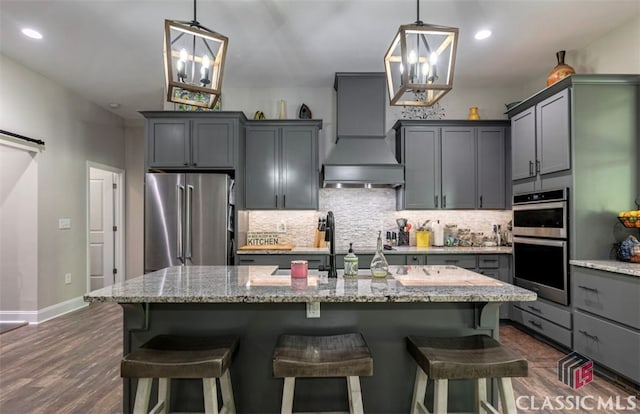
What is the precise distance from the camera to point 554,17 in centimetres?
316

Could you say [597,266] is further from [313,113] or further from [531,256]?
[313,113]

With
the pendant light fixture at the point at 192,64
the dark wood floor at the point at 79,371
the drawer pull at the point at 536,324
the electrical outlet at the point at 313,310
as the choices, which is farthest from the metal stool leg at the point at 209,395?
the drawer pull at the point at 536,324

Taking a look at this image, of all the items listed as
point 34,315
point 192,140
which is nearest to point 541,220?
point 192,140

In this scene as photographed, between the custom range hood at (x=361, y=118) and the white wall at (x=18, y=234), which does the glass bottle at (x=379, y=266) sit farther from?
the white wall at (x=18, y=234)

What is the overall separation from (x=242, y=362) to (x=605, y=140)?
336 cm

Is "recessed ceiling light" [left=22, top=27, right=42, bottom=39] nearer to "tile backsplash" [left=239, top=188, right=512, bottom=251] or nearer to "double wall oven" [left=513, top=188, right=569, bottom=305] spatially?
"tile backsplash" [left=239, top=188, right=512, bottom=251]

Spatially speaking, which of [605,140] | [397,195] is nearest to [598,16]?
[605,140]

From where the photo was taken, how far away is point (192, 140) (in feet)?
13.8

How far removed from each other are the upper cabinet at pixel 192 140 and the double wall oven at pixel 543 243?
317 centimetres

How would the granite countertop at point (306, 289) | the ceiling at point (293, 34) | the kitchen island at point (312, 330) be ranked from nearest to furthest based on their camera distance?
1. the granite countertop at point (306, 289)
2. the kitchen island at point (312, 330)
3. the ceiling at point (293, 34)

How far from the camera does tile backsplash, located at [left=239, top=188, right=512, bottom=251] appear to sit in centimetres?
473

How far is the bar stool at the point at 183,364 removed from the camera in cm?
157

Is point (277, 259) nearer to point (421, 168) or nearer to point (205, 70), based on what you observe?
point (421, 168)

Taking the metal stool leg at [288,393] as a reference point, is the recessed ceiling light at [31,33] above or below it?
above
